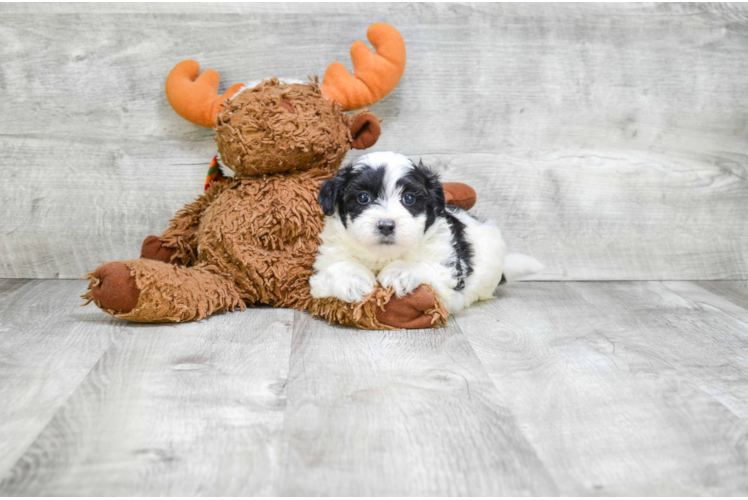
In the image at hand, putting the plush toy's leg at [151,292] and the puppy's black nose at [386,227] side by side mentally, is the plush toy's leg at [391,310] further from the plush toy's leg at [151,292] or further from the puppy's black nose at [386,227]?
the plush toy's leg at [151,292]

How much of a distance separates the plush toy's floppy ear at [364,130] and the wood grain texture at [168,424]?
644mm

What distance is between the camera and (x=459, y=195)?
1.94m

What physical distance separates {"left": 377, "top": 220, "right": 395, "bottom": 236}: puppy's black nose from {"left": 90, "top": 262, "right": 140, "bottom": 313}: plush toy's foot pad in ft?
1.97

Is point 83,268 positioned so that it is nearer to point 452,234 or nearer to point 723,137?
point 452,234

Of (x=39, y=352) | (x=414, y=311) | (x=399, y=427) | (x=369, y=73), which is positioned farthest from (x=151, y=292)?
(x=369, y=73)

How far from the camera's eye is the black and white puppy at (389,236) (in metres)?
1.54

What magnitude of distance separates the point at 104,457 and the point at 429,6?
1730mm

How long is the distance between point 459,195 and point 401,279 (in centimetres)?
45

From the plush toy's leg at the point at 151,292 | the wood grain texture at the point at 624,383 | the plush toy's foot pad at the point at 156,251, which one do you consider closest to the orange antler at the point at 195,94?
the plush toy's foot pad at the point at 156,251

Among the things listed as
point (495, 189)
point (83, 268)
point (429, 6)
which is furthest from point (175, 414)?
point (429, 6)

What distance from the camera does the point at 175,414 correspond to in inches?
43.9

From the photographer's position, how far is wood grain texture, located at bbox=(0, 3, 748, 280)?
6.81ft

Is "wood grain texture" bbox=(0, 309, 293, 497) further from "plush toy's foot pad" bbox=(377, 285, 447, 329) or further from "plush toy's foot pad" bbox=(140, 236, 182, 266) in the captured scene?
"plush toy's foot pad" bbox=(140, 236, 182, 266)

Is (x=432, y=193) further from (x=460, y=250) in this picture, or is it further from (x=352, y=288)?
(x=352, y=288)
